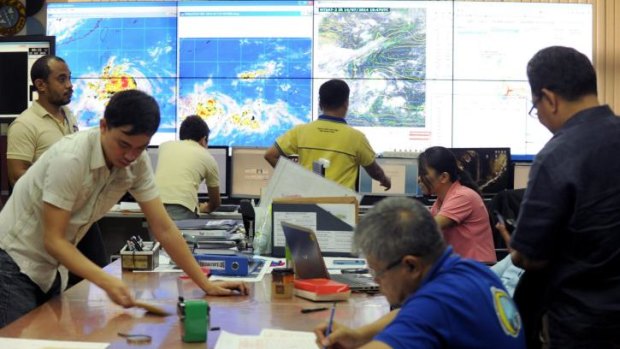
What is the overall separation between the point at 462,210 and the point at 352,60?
10.4ft

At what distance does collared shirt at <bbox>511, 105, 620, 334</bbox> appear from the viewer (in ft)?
6.84

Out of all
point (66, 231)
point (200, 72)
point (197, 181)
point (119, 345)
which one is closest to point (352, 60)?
point (200, 72)

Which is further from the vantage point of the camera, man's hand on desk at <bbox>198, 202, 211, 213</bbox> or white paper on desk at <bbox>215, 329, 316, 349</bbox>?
Answer: man's hand on desk at <bbox>198, 202, 211, 213</bbox>

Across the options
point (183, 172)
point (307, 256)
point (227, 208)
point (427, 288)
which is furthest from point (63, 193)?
point (227, 208)

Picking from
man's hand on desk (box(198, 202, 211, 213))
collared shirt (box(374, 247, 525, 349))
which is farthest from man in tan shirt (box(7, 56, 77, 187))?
collared shirt (box(374, 247, 525, 349))

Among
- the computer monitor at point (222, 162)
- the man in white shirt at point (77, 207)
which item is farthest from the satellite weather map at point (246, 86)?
the man in white shirt at point (77, 207)

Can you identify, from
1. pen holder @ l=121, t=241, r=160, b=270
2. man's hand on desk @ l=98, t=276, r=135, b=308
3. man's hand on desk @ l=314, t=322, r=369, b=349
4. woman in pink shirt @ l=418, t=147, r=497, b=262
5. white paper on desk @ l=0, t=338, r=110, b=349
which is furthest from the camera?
woman in pink shirt @ l=418, t=147, r=497, b=262

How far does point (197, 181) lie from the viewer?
5285 mm

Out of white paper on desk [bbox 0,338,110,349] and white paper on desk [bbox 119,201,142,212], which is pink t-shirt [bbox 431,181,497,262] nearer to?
white paper on desk [bbox 0,338,110,349]

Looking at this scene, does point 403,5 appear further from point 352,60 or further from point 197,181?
point 197,181

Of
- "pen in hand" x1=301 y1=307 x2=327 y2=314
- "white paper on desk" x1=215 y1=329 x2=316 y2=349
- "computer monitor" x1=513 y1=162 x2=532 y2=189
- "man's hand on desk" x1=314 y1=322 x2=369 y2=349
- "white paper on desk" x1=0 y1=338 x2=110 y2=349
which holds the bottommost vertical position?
"pen in hand" x1=301 y1=307 x2=327 y2=314

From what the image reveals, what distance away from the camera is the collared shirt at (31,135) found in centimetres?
397

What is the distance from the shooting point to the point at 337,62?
684 centimetres

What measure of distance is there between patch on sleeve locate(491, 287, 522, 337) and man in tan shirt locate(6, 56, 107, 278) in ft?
8.88
